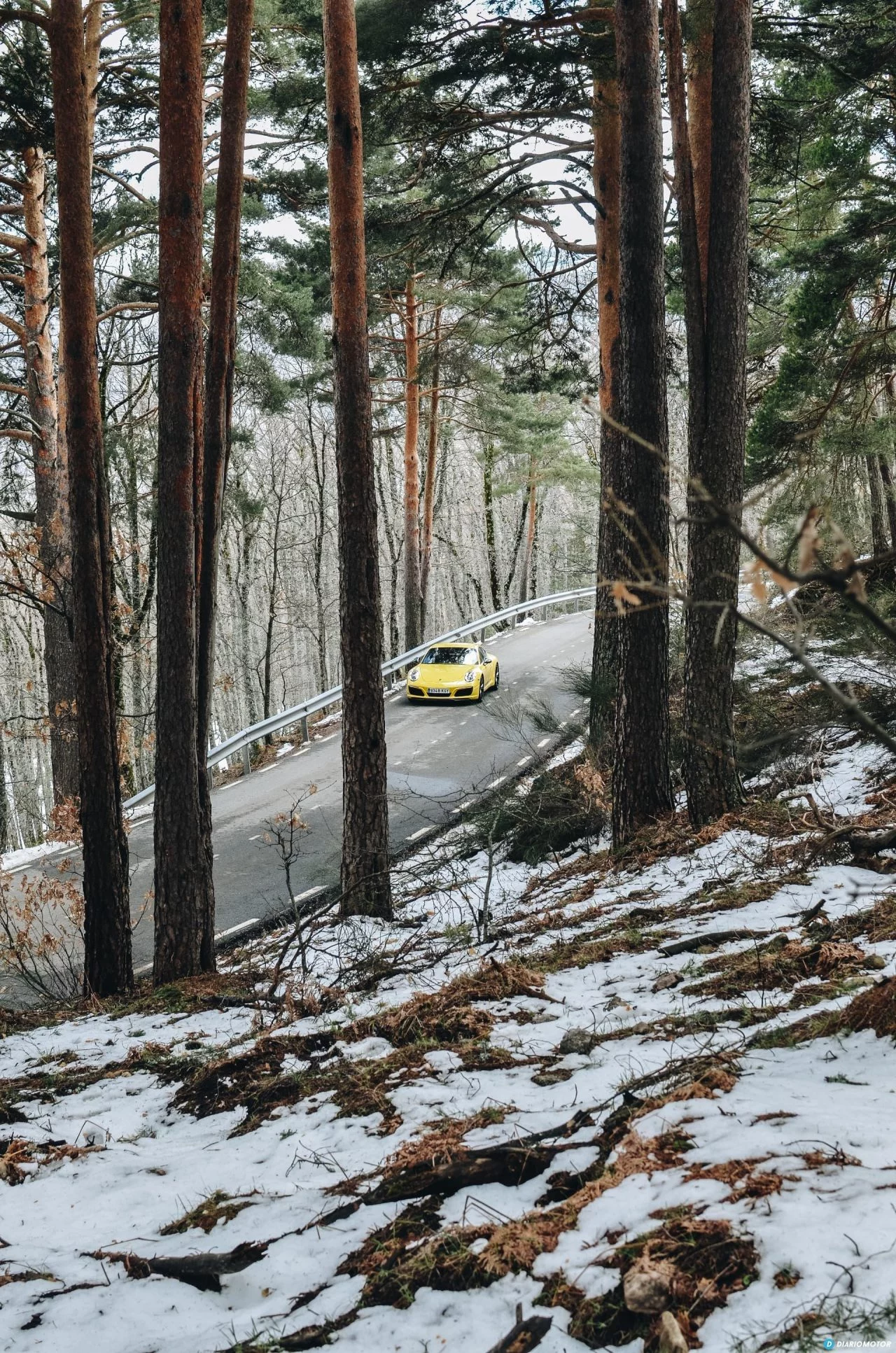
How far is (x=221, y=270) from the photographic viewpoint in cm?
823

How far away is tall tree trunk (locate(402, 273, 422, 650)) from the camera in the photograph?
25.4 metres

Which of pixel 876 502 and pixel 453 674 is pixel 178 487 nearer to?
pixel 453 674

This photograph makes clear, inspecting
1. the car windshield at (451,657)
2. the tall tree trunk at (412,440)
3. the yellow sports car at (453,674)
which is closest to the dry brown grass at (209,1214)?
the yellow sports car at (453,674)

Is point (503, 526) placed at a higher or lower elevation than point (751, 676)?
higher

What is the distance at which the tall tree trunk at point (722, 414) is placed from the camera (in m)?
7.41

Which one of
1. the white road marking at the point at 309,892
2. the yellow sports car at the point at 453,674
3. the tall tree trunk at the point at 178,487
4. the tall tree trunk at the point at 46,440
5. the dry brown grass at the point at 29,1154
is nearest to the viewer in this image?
the dry brown grass at the point at 29,1154

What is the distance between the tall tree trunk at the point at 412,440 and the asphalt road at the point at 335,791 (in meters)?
5.14

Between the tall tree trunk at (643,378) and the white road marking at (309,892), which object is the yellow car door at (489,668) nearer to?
the white road marking at (309,892)

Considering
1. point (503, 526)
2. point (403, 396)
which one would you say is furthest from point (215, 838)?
point (503, 526)

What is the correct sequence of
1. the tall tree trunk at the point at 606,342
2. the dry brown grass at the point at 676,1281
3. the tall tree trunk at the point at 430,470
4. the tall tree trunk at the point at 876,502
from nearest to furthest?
the dry brown grass at the point at 676,1281
the tall tree trunk at the point at 606,342
the tall tree trunk at the point at 876,502
the tall tree trunk at the point at 430,470

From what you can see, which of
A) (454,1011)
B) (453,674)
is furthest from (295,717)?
(454,1011)

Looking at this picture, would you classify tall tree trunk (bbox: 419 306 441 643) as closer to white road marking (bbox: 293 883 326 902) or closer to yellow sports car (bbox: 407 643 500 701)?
yellow sports car (bbox: 407 643 500 701)

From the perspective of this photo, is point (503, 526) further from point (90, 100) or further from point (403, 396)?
point (90, 100)

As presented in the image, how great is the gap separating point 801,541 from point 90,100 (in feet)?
46.3
